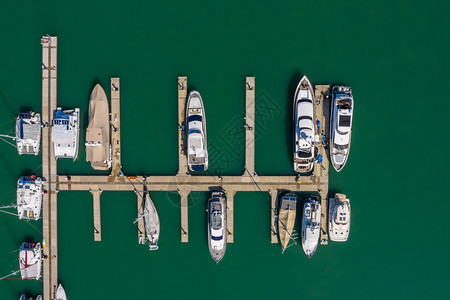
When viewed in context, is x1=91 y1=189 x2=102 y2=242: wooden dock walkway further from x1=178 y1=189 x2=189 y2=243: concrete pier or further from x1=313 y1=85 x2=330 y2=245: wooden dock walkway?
x1=313 y1=85 x2=330 y2=245: wooden dock walkway

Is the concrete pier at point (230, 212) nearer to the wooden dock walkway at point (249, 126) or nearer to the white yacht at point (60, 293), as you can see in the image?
the wooden dock walkway at point (249, 126)

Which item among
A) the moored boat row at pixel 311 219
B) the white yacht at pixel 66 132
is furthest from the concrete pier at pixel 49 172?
the moored boat row at pixel 311 219

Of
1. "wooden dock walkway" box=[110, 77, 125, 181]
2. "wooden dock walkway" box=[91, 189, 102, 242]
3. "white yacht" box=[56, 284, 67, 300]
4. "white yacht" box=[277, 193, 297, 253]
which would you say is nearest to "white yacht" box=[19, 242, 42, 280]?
"white yacht" box=[56, 284, 67, 300]

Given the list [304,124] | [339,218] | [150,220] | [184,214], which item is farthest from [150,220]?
[339,218]

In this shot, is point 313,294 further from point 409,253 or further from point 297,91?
point 297,91

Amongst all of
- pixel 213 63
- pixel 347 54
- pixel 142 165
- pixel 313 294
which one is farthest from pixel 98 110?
pixel 313 294
